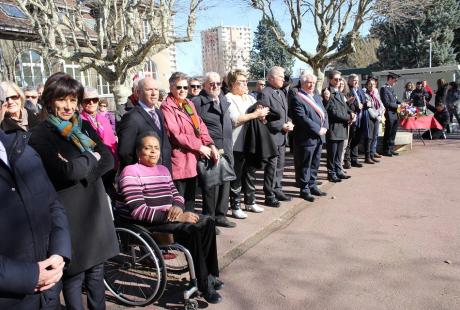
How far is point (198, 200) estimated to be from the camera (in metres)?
6.49

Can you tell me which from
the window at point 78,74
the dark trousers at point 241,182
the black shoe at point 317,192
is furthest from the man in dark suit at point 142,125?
the window at point 78,74

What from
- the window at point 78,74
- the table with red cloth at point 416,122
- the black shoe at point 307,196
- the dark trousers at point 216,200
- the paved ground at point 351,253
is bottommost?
the paved ground at point 351,253

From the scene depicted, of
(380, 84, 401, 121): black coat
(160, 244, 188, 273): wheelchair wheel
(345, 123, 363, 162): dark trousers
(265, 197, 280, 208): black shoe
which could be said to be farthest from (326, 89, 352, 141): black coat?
(160, 244, 188, 273): wheelchair wheel

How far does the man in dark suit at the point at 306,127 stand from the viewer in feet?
20.2

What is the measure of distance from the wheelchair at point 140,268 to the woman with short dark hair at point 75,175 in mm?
559

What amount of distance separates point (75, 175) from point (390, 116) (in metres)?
8.65

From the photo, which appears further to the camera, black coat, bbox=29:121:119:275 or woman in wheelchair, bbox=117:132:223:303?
woman in wheelchair, bbox=117:132:223:303

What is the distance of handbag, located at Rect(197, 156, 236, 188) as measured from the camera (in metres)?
4.55

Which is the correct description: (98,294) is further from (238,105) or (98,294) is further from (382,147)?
(382,147)

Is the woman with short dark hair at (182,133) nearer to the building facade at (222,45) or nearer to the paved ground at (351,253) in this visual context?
the paved ground at (351,253)

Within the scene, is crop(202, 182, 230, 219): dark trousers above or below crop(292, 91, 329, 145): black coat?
below

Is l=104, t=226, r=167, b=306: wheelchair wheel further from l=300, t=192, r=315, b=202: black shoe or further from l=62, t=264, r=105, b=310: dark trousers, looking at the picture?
l=300, t=192, r=315, b=202: black shoe

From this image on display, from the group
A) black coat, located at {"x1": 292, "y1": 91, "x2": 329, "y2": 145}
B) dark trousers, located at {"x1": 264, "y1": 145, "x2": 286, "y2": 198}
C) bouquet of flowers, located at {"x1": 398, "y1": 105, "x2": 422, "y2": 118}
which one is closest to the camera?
dark trousers, located at {"x1": 264, "y1": 145, "x2": 286, "y2": 198}

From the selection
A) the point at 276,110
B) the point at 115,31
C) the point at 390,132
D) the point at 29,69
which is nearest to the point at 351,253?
the point at 276,110
